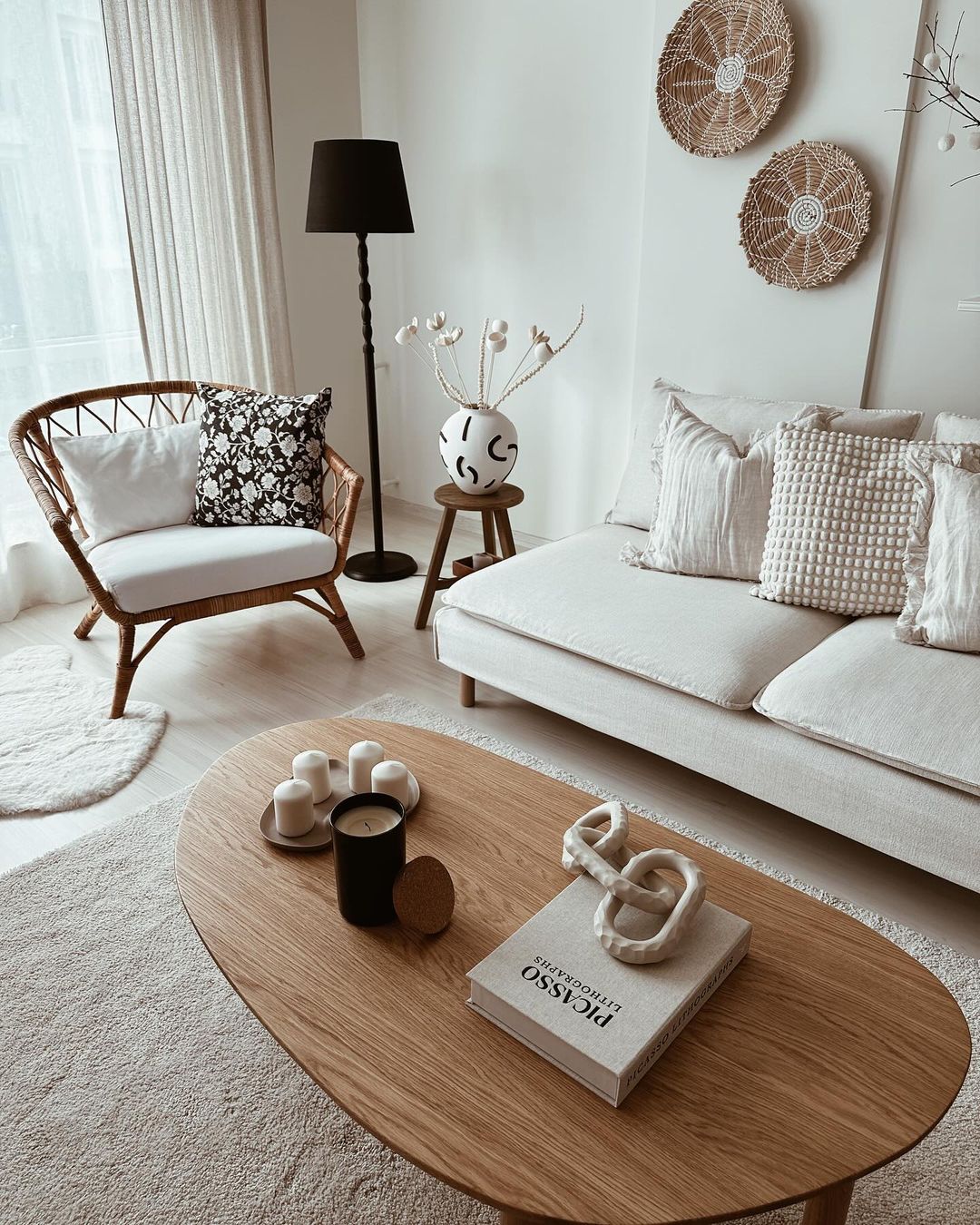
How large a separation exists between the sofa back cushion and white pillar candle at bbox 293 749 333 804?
1.57 m

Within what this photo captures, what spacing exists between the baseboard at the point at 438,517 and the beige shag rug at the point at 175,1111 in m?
2.46

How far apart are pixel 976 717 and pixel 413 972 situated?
1.23 m

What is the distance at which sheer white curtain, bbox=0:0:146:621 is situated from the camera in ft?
10.2

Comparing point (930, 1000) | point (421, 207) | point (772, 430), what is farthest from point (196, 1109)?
point (421, 207)

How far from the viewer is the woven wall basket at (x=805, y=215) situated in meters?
2.67

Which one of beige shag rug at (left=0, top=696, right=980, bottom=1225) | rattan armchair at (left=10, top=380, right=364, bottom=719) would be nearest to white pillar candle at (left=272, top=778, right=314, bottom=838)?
beige shag rug at (left=0, top=696, right=980, bottom=1225)

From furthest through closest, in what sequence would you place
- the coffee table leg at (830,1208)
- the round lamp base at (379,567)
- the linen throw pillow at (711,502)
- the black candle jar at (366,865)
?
the round lamp base at (379,567), the linen throw pillow at (711,502), the black candle jar at (366,865), the coffee table leg at (830,1208)

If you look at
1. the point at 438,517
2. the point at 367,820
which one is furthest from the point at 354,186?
the point at 367,820

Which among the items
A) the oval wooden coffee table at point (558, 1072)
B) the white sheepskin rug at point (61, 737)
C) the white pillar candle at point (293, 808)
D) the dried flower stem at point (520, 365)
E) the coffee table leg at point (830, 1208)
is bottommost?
the white sheepskin rug at point (61, 737)

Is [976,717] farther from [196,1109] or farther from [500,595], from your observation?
[196,1109]

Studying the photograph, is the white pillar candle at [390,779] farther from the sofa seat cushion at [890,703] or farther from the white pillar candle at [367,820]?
the sofa seat cushion at [890,703]

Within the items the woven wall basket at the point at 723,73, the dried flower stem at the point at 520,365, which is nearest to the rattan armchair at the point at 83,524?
the dried flower stem at the point at 520,365

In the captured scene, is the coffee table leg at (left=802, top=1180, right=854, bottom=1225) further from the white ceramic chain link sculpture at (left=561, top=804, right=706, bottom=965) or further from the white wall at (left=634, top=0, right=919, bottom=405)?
the white wall at (left=634, top=0, right=919, bottom=405)

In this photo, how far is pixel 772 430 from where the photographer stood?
2.58 metres
